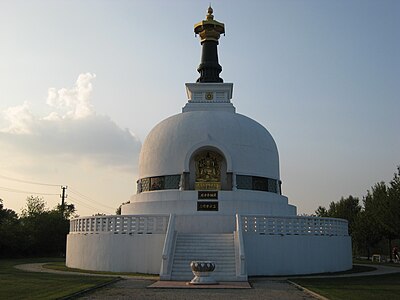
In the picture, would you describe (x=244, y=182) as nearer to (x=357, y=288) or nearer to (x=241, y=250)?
(x=241, y=250)

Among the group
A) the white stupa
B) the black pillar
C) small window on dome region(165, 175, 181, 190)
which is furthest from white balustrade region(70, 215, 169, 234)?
the black pillar

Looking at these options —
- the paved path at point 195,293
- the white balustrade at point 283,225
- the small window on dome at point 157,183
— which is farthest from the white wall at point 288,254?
the small window on dome at point 157,183

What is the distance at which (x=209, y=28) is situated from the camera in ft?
104

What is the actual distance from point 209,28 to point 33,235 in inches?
805

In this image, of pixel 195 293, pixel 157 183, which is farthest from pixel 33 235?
pixel 195 293

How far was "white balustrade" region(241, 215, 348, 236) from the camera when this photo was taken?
1945cm

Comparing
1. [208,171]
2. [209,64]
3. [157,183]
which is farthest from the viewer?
[209,64]

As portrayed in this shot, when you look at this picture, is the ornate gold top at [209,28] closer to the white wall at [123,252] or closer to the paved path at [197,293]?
the white wall at [123,252]

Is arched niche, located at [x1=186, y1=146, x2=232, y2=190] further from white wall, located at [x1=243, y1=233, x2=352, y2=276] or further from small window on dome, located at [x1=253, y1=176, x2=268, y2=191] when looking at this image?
white wall, located at [x1=243, y1=233, x2=352, y2=276]

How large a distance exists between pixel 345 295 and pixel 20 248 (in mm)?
27587

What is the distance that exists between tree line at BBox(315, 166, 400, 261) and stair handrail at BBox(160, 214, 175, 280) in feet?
47.1

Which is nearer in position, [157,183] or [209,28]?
[157,183]

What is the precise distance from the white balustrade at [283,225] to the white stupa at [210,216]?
4 centimetres

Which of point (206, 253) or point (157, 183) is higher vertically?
point (157, 183)
